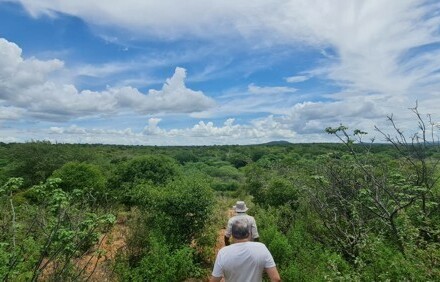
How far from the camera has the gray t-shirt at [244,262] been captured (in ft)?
11.6

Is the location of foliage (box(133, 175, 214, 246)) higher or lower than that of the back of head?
lower

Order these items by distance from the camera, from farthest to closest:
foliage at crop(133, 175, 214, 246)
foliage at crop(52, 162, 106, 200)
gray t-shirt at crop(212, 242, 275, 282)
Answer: foliage at crop(52, 162, 106, 200) < foliage at crop(133, 175, 214, 246) < gray t-shirt at crop(212, 242, 275, 282)

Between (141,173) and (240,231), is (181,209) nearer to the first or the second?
(141,173)

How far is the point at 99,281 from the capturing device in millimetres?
6637

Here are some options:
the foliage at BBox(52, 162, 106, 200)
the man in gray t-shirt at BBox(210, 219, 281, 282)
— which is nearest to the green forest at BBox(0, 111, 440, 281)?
the man in gray t-shirt at BBox(210, 219, 281, 282)

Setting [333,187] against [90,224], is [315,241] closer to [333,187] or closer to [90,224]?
[333,187]

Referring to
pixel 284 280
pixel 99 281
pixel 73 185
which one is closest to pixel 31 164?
pixel 73 185

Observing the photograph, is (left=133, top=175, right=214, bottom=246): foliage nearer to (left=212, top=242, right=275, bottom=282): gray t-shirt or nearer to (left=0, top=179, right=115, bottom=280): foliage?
(left=0, top=179, right=115, bottom=280): foliage

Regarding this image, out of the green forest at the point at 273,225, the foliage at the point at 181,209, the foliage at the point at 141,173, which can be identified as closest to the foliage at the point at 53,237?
the green forest at the point at 273,225

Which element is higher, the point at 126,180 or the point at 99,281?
the point at 126,180

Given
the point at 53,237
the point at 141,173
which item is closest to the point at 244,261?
the point at 53,237

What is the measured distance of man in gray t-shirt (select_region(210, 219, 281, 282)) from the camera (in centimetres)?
352

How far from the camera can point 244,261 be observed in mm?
3521

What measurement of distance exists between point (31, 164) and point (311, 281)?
26093mm
